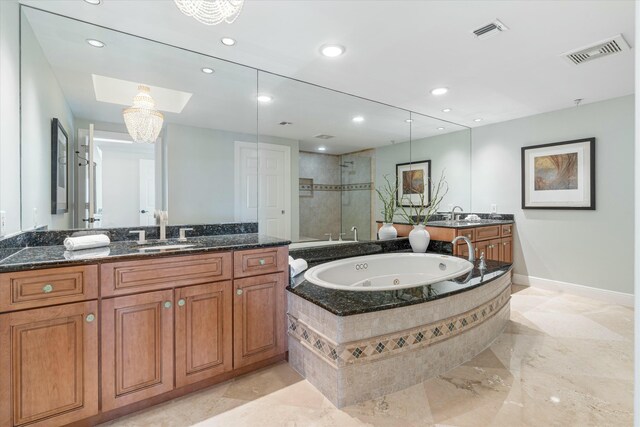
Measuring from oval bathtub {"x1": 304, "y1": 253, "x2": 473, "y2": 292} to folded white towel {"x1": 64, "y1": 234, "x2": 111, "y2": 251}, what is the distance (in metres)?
1.40

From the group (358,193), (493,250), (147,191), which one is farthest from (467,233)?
(147,191)

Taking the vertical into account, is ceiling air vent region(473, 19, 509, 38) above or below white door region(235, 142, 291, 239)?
above

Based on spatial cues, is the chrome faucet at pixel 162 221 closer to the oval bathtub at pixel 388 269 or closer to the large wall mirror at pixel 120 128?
the large wall mirror at pixel 120 128

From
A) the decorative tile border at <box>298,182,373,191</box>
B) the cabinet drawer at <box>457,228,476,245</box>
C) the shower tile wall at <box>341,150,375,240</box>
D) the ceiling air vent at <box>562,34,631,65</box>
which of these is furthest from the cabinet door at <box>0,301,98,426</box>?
the ceiling air vent at <box>562,34,631,65</box>

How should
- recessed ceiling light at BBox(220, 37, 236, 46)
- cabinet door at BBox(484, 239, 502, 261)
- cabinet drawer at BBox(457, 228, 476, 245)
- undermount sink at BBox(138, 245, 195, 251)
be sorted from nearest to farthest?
undermount sink at BBox(138, 245, 195, 251) → recessed ceiling light at BBox(220, 37, 236, 46) → cabinet drawer at BBox(457, 228, 476, 245) → cabinet door at BBox(484, 239, 502, 261)

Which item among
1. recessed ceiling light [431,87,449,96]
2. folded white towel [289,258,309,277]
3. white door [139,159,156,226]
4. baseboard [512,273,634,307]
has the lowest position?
baseboard [512,273,634,307]

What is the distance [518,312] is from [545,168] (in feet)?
6.53

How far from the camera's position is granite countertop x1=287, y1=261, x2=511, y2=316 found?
1777mm

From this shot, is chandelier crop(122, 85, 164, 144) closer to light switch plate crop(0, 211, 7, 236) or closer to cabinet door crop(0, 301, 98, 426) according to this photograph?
light switch plate crop(0, 211, 7, 236)

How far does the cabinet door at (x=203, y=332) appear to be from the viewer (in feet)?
5.99

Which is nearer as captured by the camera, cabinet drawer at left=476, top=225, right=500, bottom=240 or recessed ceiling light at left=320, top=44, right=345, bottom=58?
recessed ceiling light at left=320, top=44, right=345, bottom=58

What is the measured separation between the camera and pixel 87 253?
171 cm

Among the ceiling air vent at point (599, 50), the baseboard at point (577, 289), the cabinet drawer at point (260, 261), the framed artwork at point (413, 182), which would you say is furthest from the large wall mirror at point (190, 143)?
the baseboard at point (577, 289)

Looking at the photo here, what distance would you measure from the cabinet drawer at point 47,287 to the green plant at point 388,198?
292 centimetres
